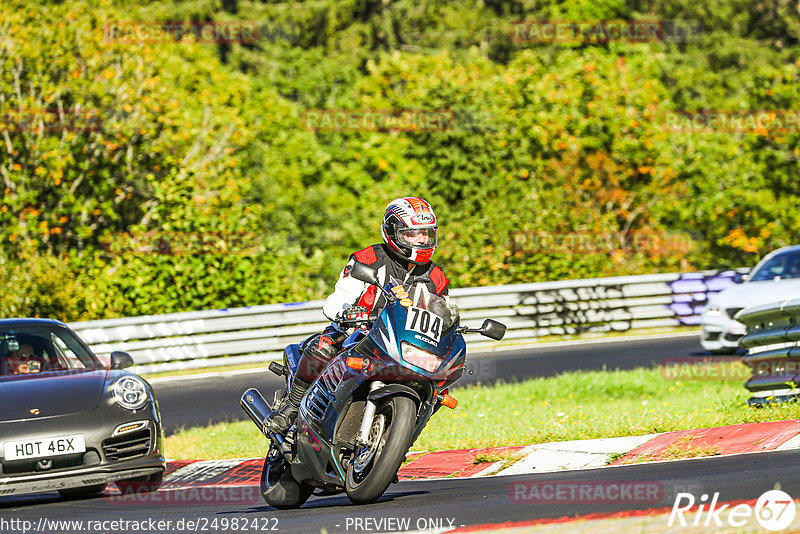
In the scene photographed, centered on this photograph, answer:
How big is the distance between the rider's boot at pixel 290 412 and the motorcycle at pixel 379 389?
26 cm

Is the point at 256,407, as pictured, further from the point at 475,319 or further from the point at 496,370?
the point at 475,319

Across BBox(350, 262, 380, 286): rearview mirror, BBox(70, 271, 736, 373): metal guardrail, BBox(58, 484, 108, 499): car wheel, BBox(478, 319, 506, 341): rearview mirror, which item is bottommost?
BBox(70, 271, 736, 373): metal guardrail

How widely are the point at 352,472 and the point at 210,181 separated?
69.6ft

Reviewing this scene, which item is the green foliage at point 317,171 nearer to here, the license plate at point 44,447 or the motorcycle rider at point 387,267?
the license plate at point 44,447

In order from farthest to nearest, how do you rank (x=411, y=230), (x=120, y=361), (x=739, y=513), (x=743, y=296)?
(x=743, y=296) < (x=120, y=361) < (x=411, y=230) < (x=739, y=513)

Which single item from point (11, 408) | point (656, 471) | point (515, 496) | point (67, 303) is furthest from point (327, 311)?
point (67, 303)

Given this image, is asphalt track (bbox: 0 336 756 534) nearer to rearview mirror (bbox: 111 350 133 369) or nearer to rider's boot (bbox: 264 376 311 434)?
rider's boot (bbox: 264 376 311 434)

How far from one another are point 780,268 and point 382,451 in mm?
11858

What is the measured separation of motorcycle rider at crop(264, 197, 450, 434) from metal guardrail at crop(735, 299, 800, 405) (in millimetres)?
4392

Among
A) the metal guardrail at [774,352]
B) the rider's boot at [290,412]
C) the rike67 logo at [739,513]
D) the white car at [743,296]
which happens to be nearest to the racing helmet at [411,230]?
the rider's boot at [290,412]

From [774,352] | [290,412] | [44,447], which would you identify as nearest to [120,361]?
[44,447]

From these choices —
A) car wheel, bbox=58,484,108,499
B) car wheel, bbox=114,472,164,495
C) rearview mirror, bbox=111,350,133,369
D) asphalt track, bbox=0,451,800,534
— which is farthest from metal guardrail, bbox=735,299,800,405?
car wheel, bbox=58,484,108,499

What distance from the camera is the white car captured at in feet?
51.6

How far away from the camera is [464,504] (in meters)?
6.62
